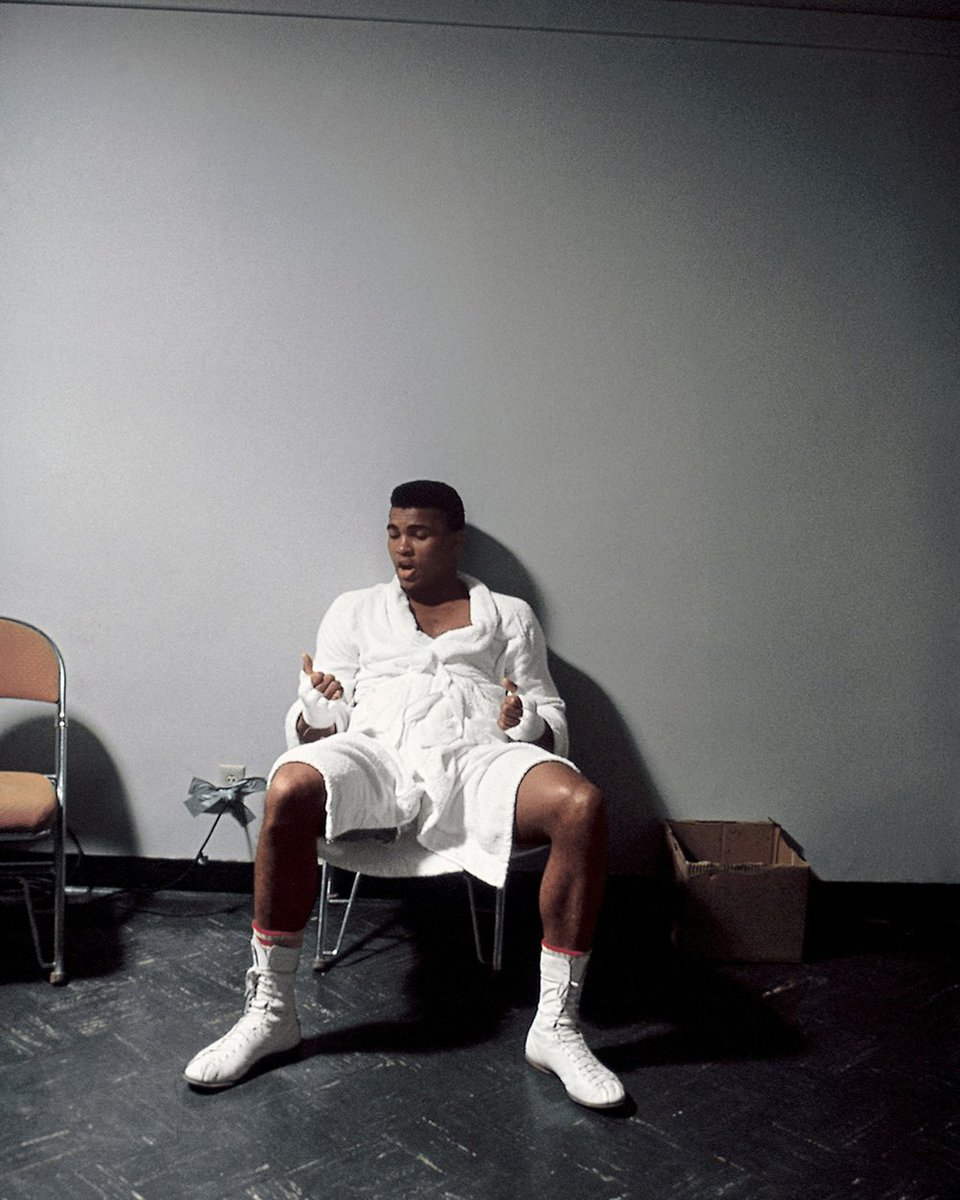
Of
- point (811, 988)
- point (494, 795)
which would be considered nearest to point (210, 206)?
point (494, 795)

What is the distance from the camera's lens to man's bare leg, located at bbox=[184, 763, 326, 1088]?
85.1 inches

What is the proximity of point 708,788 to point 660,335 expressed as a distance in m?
1.40

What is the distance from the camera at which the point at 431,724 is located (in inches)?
98.4

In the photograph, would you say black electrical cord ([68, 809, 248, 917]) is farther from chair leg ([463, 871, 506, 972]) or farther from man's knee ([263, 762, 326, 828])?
man's knee ([263, 762, 326, 828])

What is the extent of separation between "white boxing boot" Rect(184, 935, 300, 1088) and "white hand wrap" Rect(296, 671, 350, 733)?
0.59 metres

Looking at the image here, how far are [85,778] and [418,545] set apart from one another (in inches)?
54.1

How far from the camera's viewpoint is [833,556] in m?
3.03

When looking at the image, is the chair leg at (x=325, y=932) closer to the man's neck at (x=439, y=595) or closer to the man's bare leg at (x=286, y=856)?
the man's bare leg at (x=286, y=856)

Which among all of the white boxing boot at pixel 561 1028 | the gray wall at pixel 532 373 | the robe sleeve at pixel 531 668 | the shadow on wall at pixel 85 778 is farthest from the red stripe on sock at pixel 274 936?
the shadow on wall at pixel 85 778

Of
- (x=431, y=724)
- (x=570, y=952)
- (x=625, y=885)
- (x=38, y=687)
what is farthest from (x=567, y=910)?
(x=38, y=687)

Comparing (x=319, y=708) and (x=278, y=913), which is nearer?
(x=278, y=913)

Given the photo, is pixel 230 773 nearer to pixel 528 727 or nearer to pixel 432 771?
pixel 432 771

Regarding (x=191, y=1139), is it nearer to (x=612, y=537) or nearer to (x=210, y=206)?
(x=612, y=537)

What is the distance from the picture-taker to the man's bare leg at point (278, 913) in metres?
2.16
